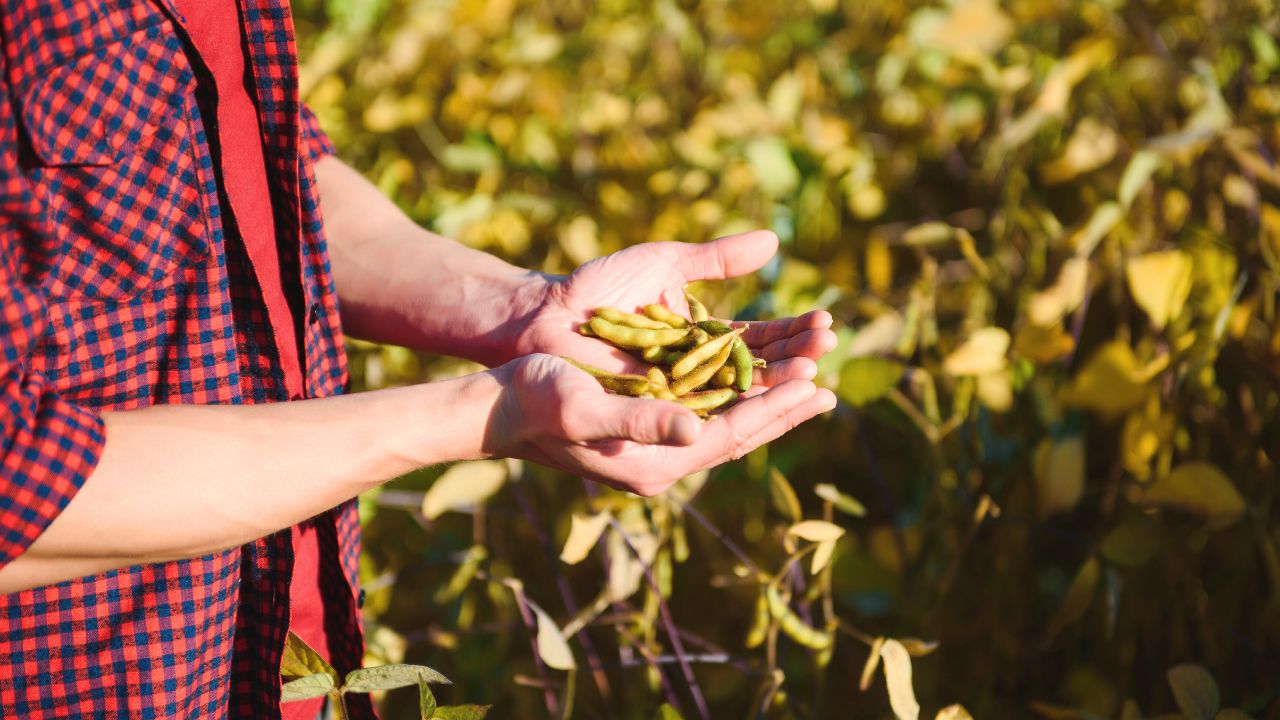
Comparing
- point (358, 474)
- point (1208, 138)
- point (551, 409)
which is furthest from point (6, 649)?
point (1208, 138)

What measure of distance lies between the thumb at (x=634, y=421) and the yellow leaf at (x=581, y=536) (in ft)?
1.08

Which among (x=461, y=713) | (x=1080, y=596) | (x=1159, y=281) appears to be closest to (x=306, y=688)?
(x=461, y=713)

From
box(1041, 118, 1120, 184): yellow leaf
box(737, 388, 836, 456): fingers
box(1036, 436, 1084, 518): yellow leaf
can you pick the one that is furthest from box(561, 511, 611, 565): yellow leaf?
box(1041, 118, 1120, 184): yellow leaf

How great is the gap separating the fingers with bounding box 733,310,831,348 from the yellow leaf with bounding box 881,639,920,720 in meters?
0.36

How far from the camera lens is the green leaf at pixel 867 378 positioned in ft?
4.31

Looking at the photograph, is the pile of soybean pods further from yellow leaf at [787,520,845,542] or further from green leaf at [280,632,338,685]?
Result: green leaf at [280,632,338,685]

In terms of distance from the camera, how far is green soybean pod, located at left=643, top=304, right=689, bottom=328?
1.25 m

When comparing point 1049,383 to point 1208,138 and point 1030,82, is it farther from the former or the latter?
point 1030,82

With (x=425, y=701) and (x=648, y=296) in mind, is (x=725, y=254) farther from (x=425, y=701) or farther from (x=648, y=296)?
(x=425, y=701)

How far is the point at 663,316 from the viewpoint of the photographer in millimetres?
1253

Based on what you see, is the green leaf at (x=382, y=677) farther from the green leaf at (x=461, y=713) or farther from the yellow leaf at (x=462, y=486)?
the yellow leaf at (x=462, y=486)

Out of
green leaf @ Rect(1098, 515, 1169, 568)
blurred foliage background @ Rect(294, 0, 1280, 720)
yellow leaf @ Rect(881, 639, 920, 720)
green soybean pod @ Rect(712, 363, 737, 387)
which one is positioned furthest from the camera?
blurred foliage background @ Rect(294, 0, 1280, 720)

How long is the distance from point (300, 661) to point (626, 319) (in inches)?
20.6

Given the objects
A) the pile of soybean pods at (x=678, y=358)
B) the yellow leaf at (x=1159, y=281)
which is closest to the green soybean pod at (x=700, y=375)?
the pile of soybean pods at (x=678, y=358)
